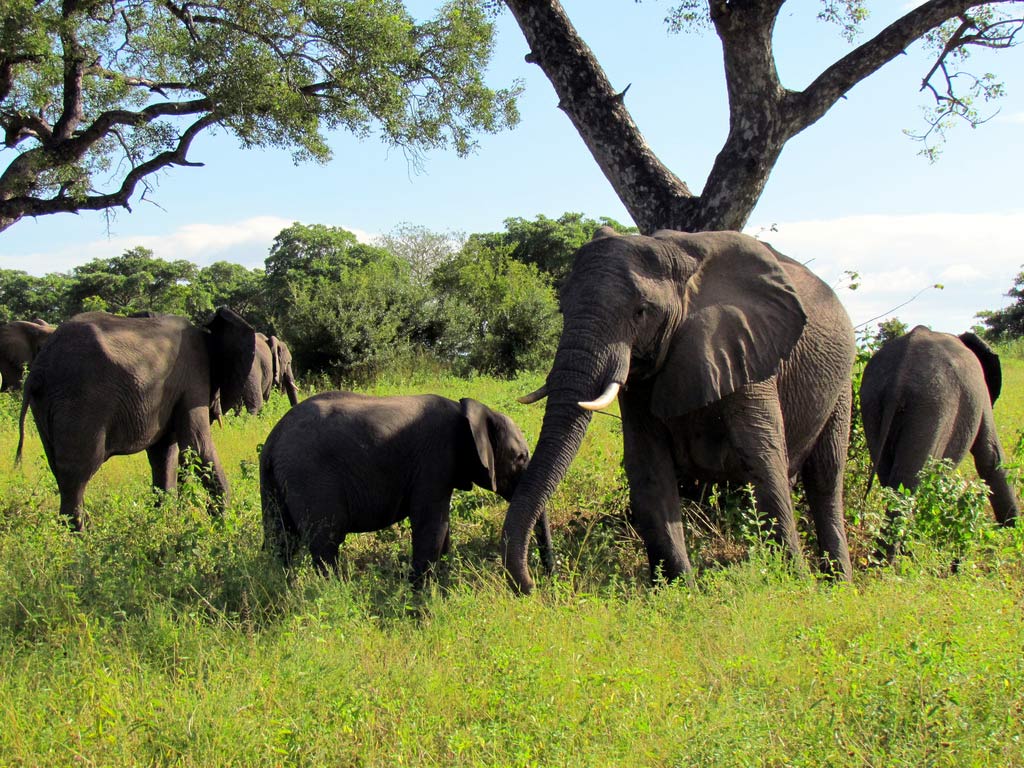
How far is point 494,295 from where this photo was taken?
31047 millimetres

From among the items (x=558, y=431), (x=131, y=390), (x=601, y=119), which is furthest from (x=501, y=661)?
(x=601, y=119)

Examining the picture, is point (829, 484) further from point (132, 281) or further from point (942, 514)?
point (132, 281)

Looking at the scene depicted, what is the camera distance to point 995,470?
24.9 ft

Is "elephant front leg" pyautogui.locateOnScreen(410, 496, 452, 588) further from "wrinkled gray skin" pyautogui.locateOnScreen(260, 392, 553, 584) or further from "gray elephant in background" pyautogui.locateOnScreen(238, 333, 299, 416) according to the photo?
"gray elephant in background" pyautogui.locateOnScreen(238, 333, 299, 416)

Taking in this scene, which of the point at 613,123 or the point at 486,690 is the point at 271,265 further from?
the point at 486,690

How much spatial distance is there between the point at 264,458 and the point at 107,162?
47.3 feet

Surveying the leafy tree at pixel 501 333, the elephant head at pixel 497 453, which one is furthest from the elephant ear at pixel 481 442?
the leafy tree at pixel 501 333

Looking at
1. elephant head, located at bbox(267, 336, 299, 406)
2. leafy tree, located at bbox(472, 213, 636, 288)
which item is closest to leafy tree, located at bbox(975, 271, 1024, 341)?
leafy tree, located at bbox(472, 213, 636, 288)

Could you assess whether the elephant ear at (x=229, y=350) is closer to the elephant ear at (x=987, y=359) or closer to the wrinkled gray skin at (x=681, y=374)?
the wrinkled gray skin at (x=681, y=374)

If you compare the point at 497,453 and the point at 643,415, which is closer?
the point at 643,415

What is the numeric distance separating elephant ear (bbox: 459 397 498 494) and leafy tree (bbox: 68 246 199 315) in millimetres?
36478

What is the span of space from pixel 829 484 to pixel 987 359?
2331 millimetres

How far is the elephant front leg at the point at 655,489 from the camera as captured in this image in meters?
5.81

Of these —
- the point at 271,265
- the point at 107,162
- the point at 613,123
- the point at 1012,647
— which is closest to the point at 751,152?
the point at 613,123
